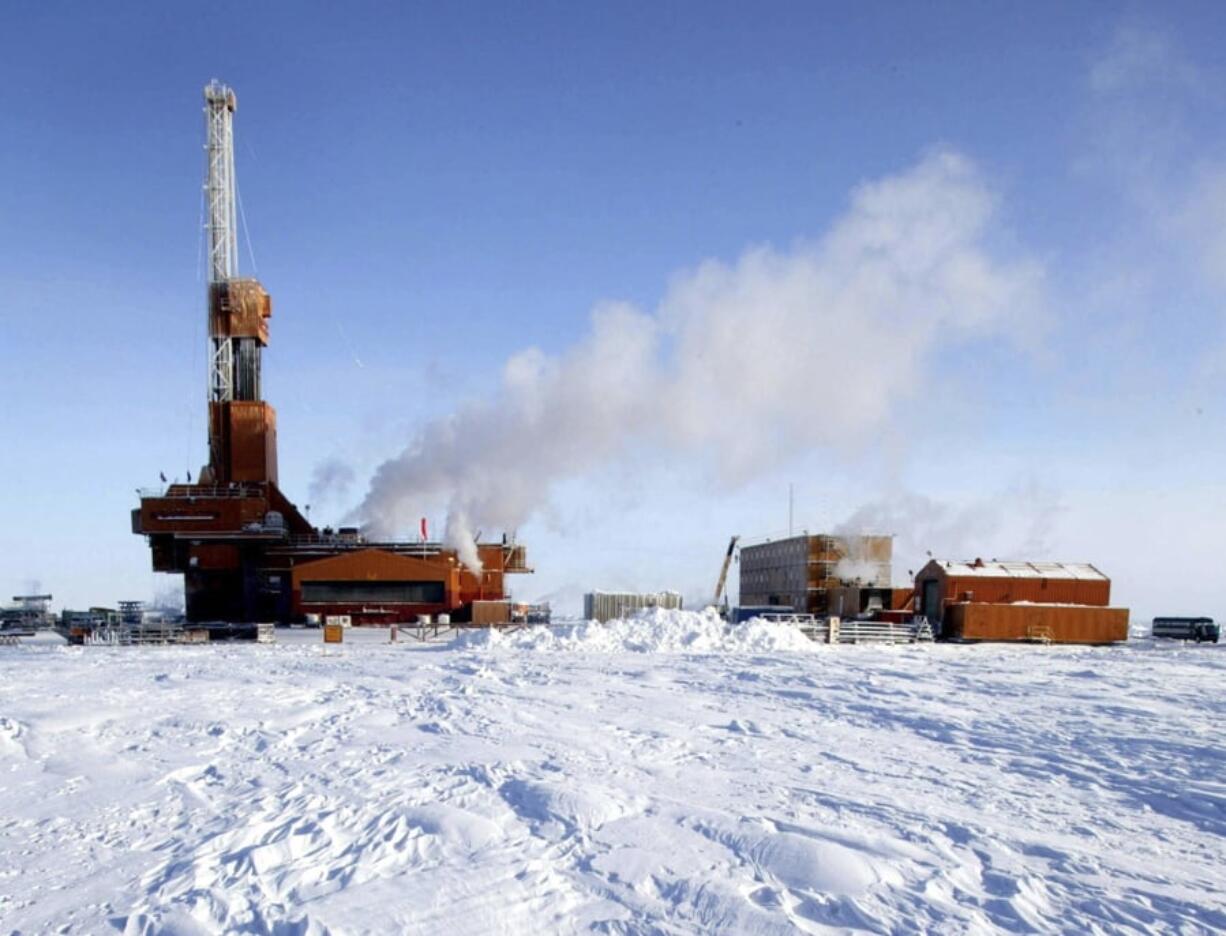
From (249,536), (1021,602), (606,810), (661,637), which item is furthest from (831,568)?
(606,810)

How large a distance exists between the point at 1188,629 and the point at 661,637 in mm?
36429

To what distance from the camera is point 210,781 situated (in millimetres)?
9102

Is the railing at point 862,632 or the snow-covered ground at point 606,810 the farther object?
the railing at point 862,632

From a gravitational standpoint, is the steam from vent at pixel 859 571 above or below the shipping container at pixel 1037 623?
above

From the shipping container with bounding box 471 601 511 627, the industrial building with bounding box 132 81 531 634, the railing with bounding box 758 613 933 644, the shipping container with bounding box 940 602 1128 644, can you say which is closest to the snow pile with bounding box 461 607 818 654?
the railing with bounding box 758 613 933 644

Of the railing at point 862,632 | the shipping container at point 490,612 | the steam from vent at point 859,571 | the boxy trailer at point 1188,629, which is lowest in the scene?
the boxy trailer at point 1188,629

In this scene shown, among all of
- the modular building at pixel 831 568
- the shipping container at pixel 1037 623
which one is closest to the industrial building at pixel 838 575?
the modular building at pixel 831 568

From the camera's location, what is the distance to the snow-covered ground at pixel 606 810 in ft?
19.0

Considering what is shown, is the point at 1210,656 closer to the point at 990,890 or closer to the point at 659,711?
the point at 659,711

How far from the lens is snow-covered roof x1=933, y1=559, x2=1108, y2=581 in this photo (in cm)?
3997

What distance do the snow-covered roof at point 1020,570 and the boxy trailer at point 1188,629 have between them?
8.17 metres

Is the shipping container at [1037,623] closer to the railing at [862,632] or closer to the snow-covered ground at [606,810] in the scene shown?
the railing at [862,632]

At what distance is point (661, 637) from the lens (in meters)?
28.1

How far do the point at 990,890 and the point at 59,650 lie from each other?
106 ft
